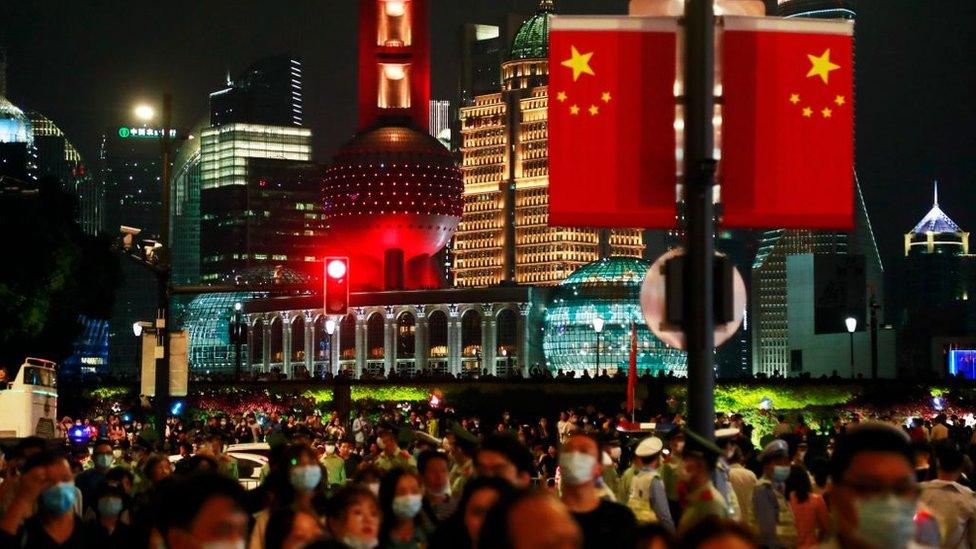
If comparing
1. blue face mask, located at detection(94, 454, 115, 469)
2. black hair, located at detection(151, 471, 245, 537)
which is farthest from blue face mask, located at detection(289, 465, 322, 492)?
blue face mask, located at detection(94, 454, 115, 469)

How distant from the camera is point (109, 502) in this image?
40.2 ft

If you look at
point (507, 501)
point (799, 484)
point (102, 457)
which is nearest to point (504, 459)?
point (507, 501)

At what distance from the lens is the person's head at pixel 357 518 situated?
29.5 ft

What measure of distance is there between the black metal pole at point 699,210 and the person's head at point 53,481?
3.86m

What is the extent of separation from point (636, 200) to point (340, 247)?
16242 centimetres

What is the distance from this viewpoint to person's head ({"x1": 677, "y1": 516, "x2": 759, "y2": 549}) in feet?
18.8

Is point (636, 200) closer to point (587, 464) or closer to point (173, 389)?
point (587, 464)

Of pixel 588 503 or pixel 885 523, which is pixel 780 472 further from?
pixel 885 523

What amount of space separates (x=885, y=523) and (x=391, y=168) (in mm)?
164414

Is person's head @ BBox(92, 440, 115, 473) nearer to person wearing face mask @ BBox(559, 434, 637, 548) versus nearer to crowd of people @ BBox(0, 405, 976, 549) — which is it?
crowd of people @ BBox(0, 405, 976, 549)

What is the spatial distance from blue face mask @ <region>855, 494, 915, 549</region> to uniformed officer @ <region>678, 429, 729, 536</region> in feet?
17.3

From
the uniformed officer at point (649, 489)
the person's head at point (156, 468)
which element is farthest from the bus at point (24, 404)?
the uniformed officer at point (649, 489)

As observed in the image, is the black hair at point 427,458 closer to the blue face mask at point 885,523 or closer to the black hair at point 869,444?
the black hair at point 869,444

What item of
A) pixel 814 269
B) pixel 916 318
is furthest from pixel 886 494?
pixel 916 318
